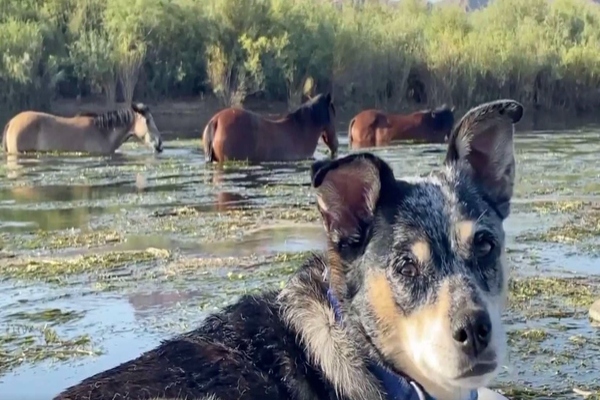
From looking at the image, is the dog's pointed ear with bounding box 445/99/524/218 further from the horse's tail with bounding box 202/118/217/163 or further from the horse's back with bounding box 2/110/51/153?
the horse's back with bounding box 2/110/51/153

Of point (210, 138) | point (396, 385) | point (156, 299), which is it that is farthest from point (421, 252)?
point (210, 138)

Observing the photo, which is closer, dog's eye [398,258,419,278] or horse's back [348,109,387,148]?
dog's eye [398,258,419,278]

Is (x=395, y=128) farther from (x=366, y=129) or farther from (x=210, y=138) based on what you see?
(x=210, y=138)

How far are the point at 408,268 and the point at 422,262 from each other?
0.25 ft

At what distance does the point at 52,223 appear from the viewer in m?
13.1

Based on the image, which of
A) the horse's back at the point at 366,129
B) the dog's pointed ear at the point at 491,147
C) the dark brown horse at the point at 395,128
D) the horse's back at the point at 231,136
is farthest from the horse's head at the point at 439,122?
the dog's pointed ear at the point at 491,147

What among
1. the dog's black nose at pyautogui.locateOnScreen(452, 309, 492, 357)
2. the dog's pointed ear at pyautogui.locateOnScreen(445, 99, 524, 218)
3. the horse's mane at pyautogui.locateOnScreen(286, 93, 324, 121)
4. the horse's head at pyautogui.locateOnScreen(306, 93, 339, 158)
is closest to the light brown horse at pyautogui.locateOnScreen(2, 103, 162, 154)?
the horse's mane at pyautogui.locateOnScreen(286, 93, 324, 121)

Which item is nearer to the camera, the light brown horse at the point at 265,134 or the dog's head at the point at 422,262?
the dog's head at the point at 422,262

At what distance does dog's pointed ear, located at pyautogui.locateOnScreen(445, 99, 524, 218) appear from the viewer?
511cm

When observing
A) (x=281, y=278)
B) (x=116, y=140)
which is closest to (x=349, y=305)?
(x=281, y=278)

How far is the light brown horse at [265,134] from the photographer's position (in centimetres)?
2072

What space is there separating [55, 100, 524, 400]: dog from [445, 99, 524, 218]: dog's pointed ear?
2 centimetres

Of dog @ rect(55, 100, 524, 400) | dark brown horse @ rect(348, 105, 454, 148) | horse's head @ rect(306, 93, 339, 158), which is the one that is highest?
dog @ rect(55, 100, 524, 400)

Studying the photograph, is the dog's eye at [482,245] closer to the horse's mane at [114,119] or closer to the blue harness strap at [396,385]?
the blue harness strap at [396,385]
